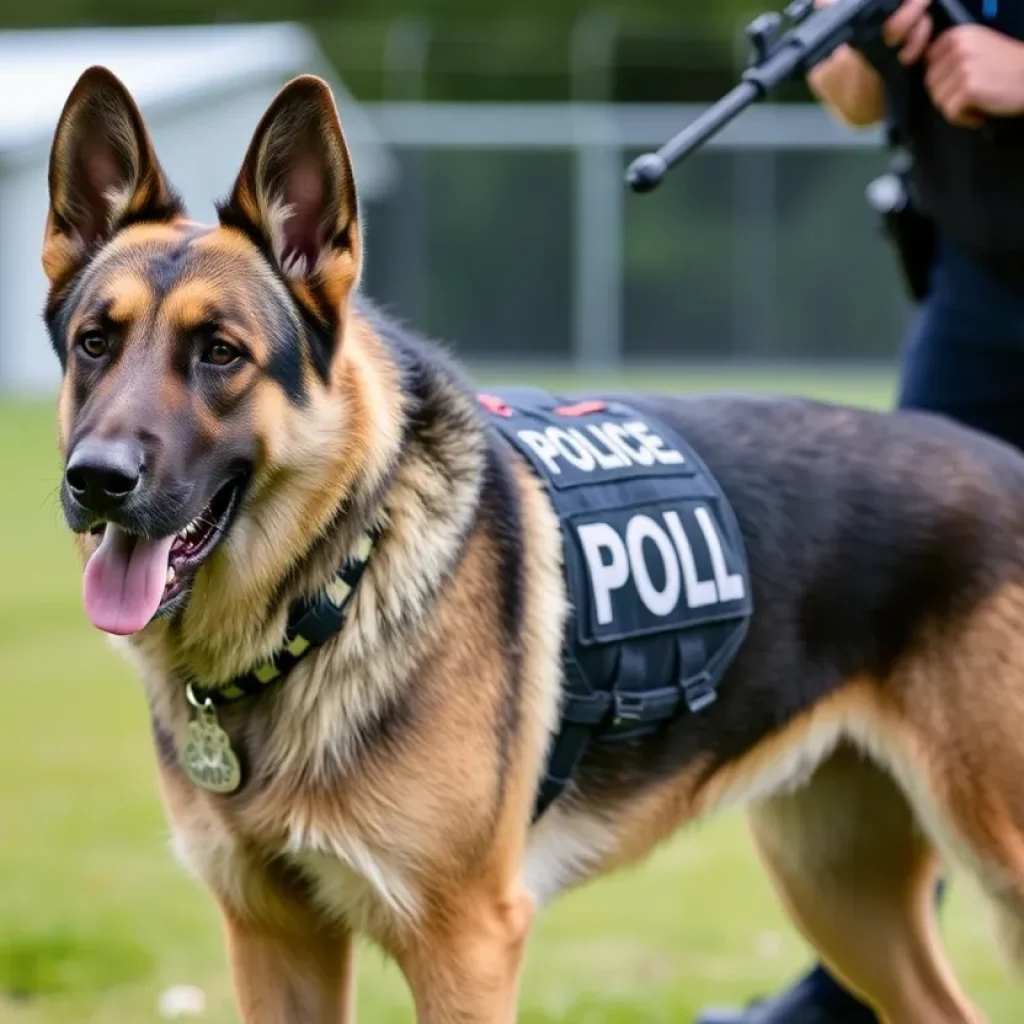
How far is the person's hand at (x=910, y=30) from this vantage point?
398cm

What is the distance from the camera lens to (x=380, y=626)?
10.8 feet

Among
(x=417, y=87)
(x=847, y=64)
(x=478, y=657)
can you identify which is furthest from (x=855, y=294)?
(x=478, y=657)

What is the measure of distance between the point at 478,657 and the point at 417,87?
863 inches

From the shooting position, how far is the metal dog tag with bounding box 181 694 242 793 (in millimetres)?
3258

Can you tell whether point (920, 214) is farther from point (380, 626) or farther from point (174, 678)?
point (174, 678)

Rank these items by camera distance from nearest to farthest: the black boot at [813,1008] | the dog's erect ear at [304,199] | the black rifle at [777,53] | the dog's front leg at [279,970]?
the dog's erect ear at [304,199], the dog's front leg at [279,970], the black rifle at [777,53], the black boot at [813,1008]

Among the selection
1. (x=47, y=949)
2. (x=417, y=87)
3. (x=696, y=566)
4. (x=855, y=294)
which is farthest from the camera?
(x=417, y=87)

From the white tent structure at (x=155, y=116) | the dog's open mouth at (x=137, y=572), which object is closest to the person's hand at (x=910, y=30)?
the dog's open mouth at (x=137, y=572)

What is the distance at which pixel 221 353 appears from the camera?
3.13 metres

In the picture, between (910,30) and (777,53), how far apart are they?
0.43m

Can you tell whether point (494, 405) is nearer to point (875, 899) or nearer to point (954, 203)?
point (954, 203)

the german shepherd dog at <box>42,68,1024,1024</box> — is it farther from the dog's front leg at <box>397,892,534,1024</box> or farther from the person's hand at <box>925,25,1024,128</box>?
the person's hand at <box>925,25,1024,128</box>

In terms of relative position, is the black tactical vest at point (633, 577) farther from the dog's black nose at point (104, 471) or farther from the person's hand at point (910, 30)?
the person's hand at point (910, 30)

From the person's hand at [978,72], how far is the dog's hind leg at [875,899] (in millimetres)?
1528
